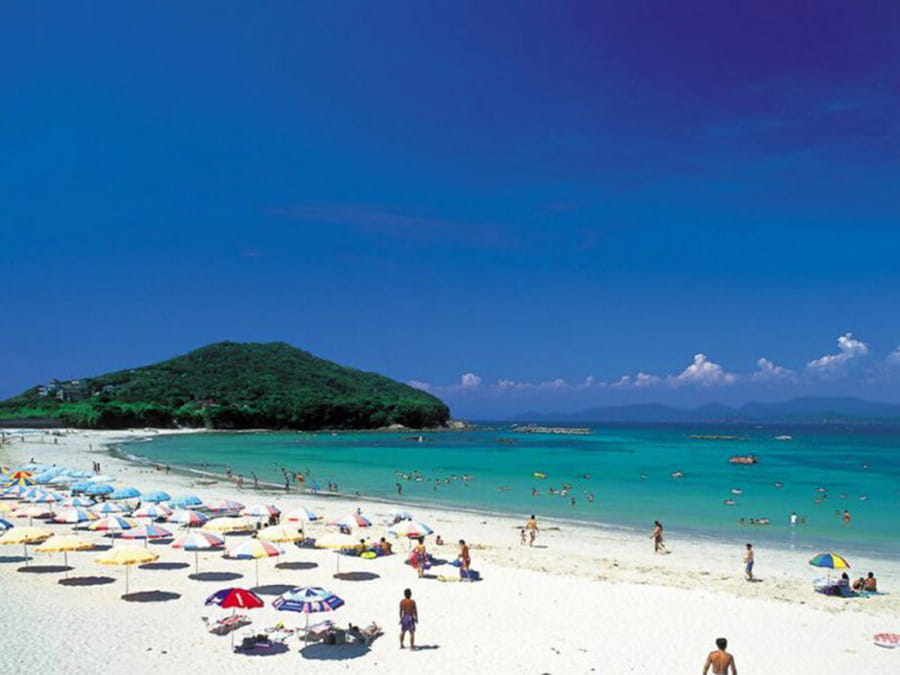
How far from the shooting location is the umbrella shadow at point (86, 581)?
1945 cm

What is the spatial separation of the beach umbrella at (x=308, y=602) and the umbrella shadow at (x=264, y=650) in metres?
0.76

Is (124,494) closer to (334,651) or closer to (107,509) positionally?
(107,509)

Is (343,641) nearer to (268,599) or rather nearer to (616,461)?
(268,599)

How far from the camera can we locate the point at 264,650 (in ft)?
47.4

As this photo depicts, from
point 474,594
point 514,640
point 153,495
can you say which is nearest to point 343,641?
point 514,640

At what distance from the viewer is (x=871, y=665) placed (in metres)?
14.4

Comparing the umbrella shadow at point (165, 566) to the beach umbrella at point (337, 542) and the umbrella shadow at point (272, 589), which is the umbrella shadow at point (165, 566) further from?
the beach umbrella at point (337, 542)

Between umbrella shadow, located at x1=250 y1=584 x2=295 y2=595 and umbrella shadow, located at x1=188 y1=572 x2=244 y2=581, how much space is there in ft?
4.66

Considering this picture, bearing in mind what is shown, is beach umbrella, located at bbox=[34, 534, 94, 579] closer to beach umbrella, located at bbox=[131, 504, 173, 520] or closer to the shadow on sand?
the shadow on sand

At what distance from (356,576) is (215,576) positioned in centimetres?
425

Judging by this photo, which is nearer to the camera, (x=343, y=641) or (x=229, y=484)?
(x=343, y=641)

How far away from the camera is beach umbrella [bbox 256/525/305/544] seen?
67.2 feet

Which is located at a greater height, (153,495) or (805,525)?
(153,495)

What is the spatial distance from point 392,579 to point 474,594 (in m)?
3.02
